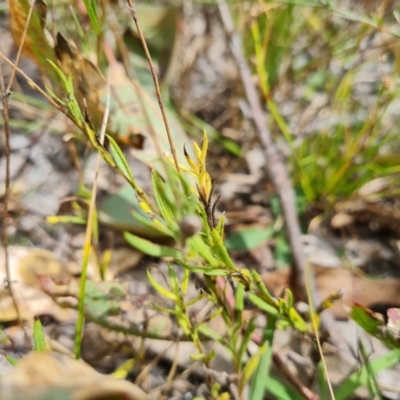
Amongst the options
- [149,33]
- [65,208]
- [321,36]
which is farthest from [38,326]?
[321,36]

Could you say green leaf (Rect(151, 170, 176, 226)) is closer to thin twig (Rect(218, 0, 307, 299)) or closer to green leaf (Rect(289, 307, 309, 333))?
green leaf (Rect(289, 307, 309, 333))

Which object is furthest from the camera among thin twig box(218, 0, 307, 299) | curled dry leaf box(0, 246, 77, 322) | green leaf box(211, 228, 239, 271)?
thin twig box(218, 0, 307, 299)

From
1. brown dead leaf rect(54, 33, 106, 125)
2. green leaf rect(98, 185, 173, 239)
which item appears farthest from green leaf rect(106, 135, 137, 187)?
green leaf rect(98, 185, 173, 239)

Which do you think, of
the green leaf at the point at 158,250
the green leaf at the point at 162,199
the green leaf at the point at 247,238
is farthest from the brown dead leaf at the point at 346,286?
the green leaf at the point at 162,199

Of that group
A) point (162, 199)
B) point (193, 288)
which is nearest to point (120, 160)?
point (162, 199)

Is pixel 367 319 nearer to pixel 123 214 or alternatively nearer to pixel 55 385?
pixel 55 385

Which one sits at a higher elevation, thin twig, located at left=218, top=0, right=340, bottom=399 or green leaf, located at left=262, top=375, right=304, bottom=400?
thin twig, located at left=218, top=0, right=340, bottom=399
